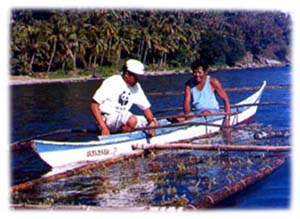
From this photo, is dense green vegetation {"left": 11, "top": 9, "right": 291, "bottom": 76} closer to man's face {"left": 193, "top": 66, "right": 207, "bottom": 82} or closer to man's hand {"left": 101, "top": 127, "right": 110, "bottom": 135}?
man's face {"left": 193, "top": 66, "right": 207, "bottom": 82}

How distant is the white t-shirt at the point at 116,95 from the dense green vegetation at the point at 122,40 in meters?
19.0

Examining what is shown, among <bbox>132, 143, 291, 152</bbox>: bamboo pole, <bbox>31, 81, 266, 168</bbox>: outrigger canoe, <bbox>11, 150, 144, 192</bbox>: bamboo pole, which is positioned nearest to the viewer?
<bbox>11, 150, 144, 192</bbox>: bamboo pole

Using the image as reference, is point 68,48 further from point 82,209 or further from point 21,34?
point 82,209

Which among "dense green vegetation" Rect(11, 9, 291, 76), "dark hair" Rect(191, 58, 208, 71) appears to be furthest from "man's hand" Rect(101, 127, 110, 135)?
"dense green vegetation" Rect(11, 9, 291, 76)

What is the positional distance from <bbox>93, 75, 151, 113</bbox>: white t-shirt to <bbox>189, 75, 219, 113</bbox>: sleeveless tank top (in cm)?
142

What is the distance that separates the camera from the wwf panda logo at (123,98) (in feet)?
19.3

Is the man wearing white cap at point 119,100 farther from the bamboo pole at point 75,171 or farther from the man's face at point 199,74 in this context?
the man's face at point 199,74

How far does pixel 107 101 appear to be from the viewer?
591 cm

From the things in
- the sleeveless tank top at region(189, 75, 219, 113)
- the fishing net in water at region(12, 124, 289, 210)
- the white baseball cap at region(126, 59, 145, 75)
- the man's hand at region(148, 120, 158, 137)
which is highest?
the white baseball cap at region(126, 59, 145, 75)

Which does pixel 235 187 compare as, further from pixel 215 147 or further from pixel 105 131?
pixel 105 131

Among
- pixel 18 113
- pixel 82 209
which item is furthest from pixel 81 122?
pixel 82 209

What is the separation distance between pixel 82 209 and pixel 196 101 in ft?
12.5

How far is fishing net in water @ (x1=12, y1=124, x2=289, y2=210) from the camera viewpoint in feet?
15.2

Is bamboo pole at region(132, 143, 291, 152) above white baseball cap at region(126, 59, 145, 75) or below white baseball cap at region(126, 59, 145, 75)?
below
